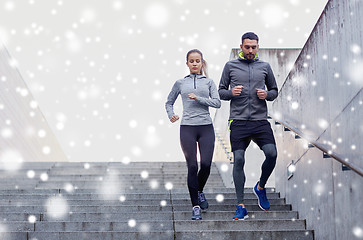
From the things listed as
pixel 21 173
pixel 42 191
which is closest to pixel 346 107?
pixel 42 191

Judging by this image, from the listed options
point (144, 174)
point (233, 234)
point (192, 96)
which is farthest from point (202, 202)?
point (144, 174)

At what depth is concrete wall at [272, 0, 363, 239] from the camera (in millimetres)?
3832

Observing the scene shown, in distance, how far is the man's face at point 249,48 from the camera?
205 inches

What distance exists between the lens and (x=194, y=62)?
18.0 ft

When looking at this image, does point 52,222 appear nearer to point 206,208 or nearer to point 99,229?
point 99,229

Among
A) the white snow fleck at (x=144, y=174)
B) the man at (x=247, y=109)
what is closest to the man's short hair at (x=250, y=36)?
the man at (x=247, y=109)

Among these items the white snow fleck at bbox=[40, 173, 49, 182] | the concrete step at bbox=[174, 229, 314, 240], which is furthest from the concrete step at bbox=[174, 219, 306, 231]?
the white snow fleck at bbox=[40, 173, 49, 182]

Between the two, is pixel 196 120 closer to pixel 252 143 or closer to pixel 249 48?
pixel 249 48

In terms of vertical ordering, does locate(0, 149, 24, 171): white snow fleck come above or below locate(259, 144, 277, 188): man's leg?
above

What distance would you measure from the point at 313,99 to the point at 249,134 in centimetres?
62

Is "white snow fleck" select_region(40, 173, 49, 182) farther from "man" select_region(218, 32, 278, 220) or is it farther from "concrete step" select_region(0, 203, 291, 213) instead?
"man" select_region(218, 32, 278, 220)

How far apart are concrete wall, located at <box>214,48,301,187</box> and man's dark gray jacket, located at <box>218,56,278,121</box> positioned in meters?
3.78

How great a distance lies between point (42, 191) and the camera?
23.3ft

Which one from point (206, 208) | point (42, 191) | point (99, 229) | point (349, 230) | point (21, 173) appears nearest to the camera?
point (349, 230)
